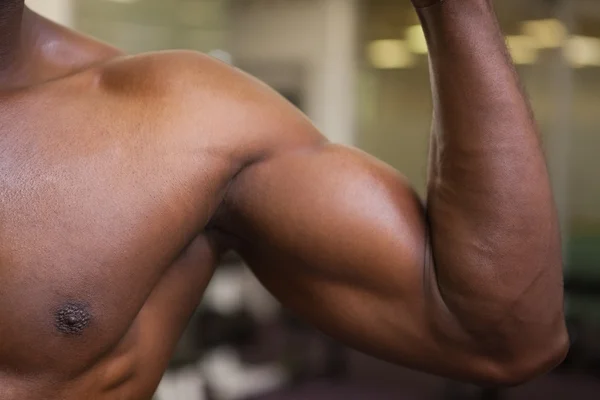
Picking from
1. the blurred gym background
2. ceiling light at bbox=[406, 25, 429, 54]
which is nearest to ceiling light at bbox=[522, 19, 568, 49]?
the blurred gym background

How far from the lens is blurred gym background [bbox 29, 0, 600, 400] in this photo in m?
2.57

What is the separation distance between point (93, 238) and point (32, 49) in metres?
0.20

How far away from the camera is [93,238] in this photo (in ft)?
1.79

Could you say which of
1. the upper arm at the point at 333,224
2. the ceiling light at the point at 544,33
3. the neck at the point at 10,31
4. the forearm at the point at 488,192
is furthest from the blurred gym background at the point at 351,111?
the forearm at the point at 488,192

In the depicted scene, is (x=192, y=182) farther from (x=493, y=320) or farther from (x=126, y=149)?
(x=493, y=320)

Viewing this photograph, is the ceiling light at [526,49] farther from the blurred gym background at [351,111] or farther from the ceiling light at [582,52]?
the ceiling light at [582,52]

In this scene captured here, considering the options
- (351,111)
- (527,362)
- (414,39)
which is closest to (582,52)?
(414,39)

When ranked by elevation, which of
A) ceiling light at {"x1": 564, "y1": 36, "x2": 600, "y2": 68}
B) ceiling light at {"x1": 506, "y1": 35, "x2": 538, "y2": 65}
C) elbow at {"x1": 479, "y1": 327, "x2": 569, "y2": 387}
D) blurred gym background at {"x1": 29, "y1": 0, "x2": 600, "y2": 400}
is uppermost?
elbow at {"x1": 479, "y1": 327, "x2": 569, "y2": 387}

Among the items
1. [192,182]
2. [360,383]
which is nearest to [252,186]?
[192,182]

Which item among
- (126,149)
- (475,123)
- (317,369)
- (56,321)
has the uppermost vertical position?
(475,123)

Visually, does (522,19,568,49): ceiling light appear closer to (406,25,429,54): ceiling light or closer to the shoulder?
(406,25,429,54): ceiling light

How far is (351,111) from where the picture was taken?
358cm

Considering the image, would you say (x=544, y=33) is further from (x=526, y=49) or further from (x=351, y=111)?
(x=351, y=111)

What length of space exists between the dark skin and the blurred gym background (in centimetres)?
134
